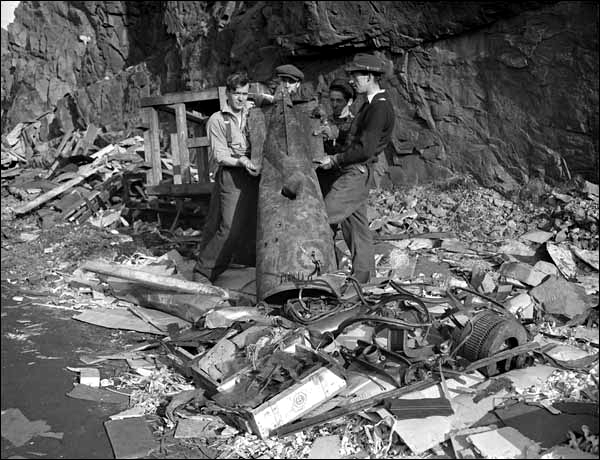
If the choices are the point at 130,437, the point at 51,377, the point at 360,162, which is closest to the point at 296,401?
the point at 130,437

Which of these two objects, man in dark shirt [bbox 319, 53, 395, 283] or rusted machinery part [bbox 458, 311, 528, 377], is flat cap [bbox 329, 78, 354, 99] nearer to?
man in dark shirt [bbox 319, 53, 395, 283]

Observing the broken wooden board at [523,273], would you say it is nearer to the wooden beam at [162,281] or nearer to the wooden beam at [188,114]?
the wooden beam at [162,281]

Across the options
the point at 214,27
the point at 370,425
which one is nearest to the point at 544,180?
the point at 370,425

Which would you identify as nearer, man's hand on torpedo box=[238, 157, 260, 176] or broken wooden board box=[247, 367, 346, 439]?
broken wooden board box=[247, 367, 346, 439]

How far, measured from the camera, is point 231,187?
5770mm

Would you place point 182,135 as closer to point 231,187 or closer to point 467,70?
point 231,187

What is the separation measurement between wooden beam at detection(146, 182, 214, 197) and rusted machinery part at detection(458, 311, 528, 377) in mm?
5077

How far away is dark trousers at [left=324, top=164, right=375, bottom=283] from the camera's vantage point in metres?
5.42

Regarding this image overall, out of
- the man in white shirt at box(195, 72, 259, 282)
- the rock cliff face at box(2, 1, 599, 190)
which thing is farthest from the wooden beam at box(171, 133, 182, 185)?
the rock cliff face at box(2, 1, 599, 190)

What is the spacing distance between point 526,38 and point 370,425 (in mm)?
7522

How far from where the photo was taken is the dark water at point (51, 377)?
124 inches

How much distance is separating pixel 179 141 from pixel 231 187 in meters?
3.07

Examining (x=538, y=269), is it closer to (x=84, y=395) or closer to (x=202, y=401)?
(x=202, y=401)

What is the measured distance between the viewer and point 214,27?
18969mm
